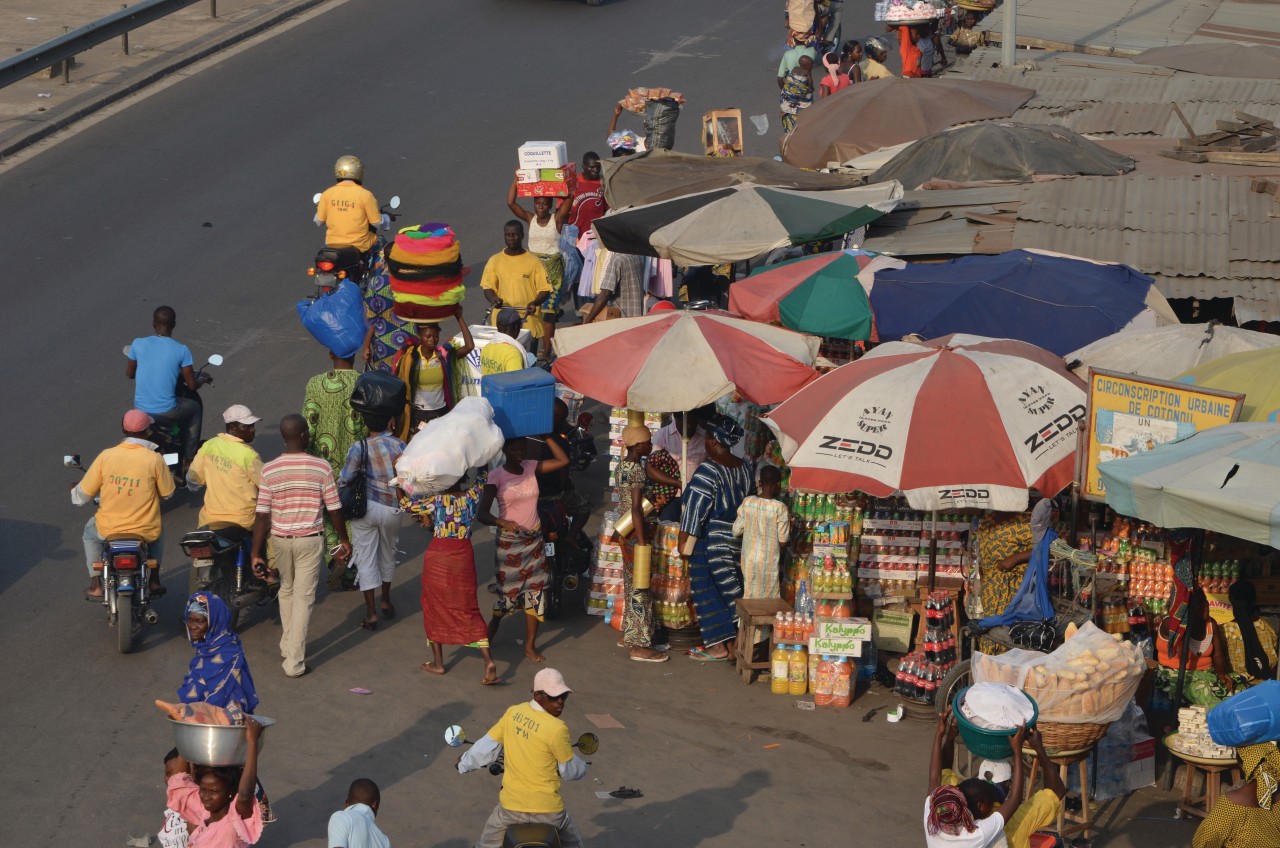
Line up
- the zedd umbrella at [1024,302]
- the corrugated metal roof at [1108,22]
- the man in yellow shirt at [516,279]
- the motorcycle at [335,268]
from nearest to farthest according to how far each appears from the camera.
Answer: the zedd umbrella at [1024,302] → the man in yellow shirt at [516,279] → the motorcycle at [335,268] → the corrugated metal roof at [1108,22]

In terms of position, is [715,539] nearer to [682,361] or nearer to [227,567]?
[682,361]

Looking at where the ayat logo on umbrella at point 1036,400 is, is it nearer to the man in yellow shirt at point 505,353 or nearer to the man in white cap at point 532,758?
the man in white cap at point 532,758

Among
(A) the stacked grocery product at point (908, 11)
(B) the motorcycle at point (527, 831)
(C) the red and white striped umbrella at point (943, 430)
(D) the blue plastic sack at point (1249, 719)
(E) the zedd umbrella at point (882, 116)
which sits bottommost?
(B) the motorcycle at point (527, 831)

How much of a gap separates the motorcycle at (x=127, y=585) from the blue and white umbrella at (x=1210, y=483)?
6.37m

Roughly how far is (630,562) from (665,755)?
1994 mm

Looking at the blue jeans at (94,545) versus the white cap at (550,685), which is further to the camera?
the blue jeans at (94,545)

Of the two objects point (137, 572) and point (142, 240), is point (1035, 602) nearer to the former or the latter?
point (137, 572)

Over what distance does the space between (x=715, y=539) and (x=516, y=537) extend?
144cm

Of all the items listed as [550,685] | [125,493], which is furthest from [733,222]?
[550,685]

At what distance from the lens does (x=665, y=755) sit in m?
10.8

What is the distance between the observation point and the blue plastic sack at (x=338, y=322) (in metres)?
13.8

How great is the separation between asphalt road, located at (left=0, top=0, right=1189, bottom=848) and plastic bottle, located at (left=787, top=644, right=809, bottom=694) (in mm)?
152

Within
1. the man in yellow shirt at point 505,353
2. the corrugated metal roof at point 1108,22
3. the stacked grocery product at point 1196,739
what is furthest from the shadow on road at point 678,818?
the corrugated metal roof at point 1108,22

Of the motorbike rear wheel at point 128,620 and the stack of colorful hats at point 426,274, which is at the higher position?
the stack of colorful hats at point 426,274
